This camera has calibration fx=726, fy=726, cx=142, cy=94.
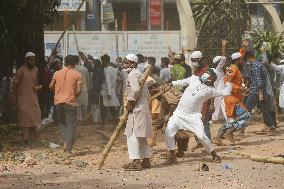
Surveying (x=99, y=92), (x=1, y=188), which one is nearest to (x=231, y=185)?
(x=1, y=188)

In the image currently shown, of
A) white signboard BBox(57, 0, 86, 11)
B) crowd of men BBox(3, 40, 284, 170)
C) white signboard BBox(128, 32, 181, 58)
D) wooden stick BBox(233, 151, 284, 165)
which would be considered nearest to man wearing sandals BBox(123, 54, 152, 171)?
crowd of men BBox(3, 40, 284, 170)

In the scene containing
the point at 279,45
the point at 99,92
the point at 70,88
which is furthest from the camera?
the point at 279,45

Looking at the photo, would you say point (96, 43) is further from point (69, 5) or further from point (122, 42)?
point (69, 5)

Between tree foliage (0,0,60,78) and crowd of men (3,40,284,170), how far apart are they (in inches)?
36.2

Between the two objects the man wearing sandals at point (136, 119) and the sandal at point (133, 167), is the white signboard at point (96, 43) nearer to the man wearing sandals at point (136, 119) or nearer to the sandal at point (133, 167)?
the man wearing sandals at point (136, 119)

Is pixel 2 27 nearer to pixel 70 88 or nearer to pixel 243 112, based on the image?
pixel 70 88

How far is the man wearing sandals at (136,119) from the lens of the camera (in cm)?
981

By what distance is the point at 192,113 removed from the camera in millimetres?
10414

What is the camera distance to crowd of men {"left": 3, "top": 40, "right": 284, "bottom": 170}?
9992mm

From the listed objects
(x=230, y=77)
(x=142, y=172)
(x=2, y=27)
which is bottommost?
(x=142, y=172)

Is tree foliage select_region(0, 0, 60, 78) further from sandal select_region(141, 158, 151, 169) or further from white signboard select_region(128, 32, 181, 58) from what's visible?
white signboard select_region(128, 32, 181, 58)

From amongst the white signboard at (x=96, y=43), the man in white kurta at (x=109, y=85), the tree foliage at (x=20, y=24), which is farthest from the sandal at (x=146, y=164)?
the white signboard at (x=96, y=43)

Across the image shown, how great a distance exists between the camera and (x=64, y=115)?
11.5m

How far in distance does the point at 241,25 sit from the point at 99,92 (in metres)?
3.81
